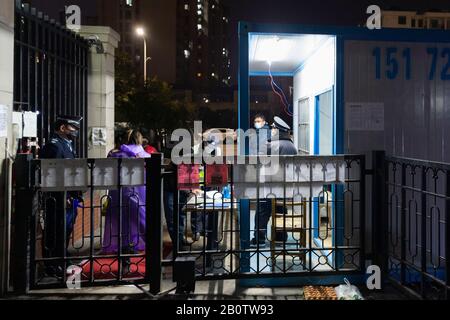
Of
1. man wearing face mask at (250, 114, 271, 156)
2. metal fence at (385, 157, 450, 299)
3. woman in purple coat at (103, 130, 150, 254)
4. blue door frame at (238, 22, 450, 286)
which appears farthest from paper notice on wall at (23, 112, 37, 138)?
metal fence at (385, 157, 450, 299)

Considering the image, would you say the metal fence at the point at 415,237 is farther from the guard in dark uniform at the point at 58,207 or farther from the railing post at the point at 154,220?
the guard in dark uniform at the point at 58,207

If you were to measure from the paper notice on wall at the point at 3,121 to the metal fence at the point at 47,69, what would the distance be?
0.54 meters

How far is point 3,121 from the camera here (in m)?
4.46

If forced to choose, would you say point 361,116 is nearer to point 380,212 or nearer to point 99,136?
point 380,212

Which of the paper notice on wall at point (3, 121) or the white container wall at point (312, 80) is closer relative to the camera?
the paper notice on wall at point (3, 121)

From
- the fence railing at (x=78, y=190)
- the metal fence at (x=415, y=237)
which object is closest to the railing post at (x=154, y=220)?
the fence railing at (x=78, y=190)

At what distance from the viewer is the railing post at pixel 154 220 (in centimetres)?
459

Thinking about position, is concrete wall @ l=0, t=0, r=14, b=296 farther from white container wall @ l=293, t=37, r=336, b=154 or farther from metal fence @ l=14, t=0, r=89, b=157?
white container wall @ l=293, t=37, r=336, b=154

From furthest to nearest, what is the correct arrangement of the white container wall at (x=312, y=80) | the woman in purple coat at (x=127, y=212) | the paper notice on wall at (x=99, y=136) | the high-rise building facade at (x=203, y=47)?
1. the high-rise building facade at (x=203, y=47)
2. the paper notice on wall at (x=99, y=136)
3. the woman in purple coat at (x=127, y=212)
4. the white container wall at (x=312, y=80)

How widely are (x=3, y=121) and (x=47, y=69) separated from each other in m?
1.88

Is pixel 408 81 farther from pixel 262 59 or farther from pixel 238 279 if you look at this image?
pixel 238 279

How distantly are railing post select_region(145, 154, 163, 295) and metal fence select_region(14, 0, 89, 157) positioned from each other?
1.87 meters

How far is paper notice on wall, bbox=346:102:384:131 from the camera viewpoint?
17.2 ft
